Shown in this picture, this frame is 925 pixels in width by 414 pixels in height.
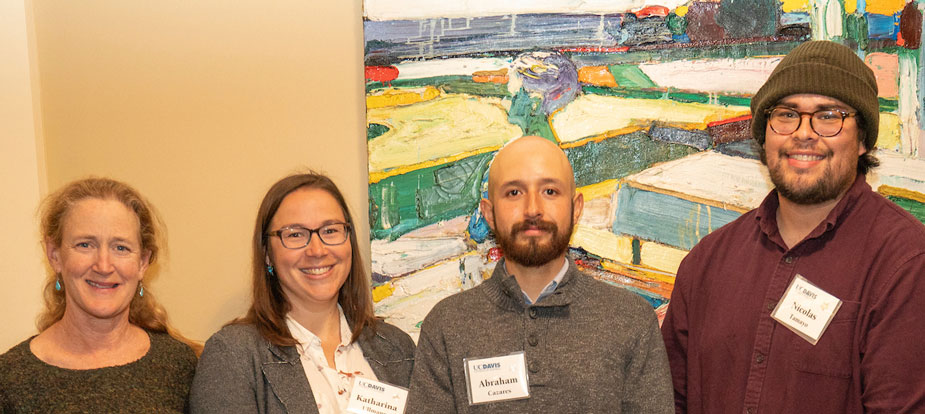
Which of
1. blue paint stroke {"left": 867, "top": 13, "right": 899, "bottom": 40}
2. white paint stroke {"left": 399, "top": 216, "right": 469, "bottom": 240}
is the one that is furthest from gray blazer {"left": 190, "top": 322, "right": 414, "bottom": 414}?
blue paint stroke {"left": 867, "top": 13, "right": 899, "bottom": 40}

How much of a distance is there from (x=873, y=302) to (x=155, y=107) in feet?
9.10

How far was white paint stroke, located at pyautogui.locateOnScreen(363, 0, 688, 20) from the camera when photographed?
105 inches

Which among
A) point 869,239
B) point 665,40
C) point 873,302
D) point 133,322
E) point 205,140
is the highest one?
point 665,40

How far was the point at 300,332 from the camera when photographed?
2357 millimetres

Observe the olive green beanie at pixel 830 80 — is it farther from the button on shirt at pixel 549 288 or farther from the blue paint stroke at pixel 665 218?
the button on shirt at pixel 549 288

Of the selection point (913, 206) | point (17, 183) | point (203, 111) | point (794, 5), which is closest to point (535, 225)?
point (794, 5)

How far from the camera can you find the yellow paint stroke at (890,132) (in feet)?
8.25

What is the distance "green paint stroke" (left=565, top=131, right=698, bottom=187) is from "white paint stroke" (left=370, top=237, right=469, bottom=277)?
552 mm

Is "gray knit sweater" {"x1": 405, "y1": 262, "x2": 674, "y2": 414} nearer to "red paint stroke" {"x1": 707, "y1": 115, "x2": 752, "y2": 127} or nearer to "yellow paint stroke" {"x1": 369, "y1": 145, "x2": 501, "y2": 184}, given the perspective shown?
"yellow paint stroke" {"x1": 369, "y1": 145, "x2": 501, "y2": 184}

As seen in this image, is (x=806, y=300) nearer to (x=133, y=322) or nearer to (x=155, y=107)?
(x=133, y=322)

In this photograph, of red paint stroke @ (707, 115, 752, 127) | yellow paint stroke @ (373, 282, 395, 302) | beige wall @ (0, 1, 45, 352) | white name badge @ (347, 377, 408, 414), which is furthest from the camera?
beige wall @ (0, 1, 45, 352)

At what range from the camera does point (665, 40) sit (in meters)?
2.64

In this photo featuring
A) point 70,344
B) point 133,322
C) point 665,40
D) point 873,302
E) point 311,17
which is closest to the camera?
point 873,302

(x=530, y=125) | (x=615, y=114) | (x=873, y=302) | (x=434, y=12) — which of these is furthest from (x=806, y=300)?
(x=434, y=12)
